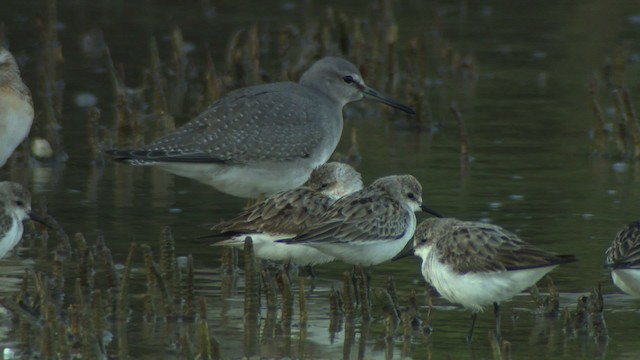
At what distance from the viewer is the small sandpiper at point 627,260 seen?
8.73 meters

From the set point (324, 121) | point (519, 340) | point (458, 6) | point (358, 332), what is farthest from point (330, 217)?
point (458, 6)

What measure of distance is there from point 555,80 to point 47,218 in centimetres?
923

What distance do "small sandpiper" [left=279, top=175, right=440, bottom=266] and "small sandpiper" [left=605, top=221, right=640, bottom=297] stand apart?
1.38 m

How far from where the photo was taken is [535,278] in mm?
8484

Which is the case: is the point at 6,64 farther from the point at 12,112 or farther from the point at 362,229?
the point at 362,229

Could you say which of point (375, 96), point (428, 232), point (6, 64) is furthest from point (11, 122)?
point (428, 232)

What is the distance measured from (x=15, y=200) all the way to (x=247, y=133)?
2.53 metres

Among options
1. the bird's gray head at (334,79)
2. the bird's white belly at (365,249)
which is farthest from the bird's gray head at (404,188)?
the bird's gray head at (334,79)

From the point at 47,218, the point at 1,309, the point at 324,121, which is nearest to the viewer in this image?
the point at 1,309

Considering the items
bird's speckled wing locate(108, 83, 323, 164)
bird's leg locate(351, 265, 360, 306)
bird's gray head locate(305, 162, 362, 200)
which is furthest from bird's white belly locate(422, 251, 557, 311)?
bird's speckled wing locate(108, 83, 323, 164)

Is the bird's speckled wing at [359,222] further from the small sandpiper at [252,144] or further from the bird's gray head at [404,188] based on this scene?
the small sandpiper at [252,144]

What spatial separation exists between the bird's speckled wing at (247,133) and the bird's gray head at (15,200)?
137cm

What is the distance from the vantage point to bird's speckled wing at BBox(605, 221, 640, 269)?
8.72 meters

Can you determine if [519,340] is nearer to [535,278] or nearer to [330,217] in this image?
[535,278]
